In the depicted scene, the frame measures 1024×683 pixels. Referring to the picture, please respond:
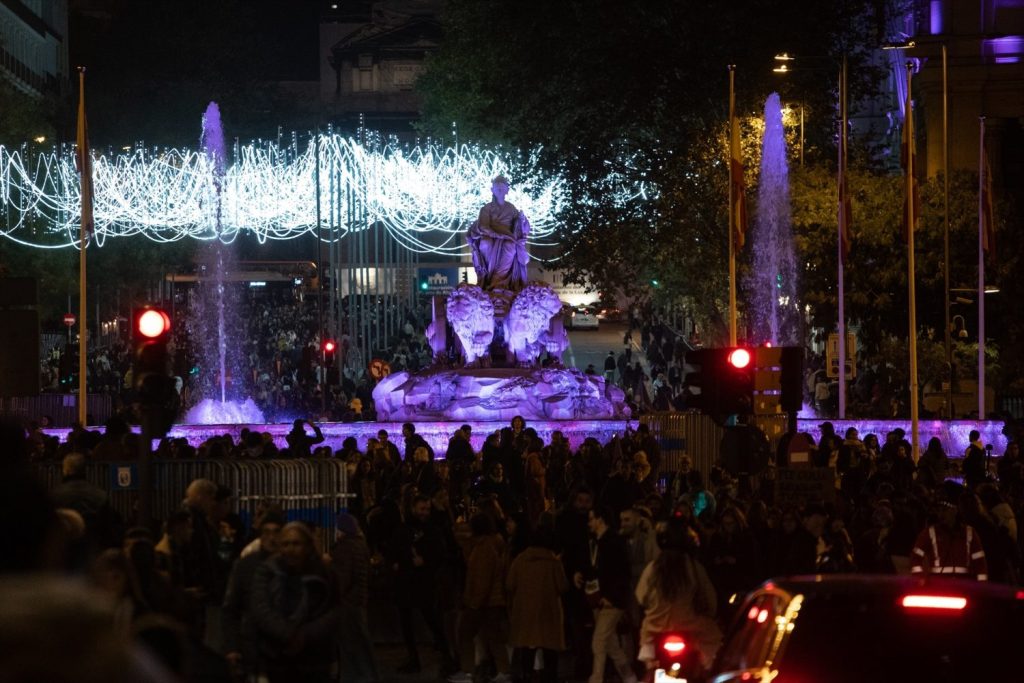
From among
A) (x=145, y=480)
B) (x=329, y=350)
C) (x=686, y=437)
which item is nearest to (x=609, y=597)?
(x=145, y=480)

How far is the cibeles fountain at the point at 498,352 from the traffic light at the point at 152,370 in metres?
21.1

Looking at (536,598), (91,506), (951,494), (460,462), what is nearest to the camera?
(91,506)

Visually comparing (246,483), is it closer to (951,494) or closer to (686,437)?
(951,494)

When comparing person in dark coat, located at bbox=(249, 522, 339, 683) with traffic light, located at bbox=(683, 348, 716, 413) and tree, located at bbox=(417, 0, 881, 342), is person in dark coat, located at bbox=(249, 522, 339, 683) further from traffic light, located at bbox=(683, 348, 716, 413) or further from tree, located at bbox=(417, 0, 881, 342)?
tree, located at bbox=(417, 0, 881, 342)

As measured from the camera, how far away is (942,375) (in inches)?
1560

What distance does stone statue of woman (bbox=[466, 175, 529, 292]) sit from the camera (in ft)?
113

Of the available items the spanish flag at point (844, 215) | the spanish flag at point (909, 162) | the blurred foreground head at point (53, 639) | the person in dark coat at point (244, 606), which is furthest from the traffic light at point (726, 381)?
the spanish flag at point (844, 215)

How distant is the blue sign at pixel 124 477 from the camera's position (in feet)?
49.1

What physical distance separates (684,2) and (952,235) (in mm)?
8139

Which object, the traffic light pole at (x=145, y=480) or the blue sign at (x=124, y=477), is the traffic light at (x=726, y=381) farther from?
the traffic light pole at (x=145, y=480)

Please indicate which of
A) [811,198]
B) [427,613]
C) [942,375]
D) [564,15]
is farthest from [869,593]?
Answer: [564,15]

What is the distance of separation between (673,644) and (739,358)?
5933 mm

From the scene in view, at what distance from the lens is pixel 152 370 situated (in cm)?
1224

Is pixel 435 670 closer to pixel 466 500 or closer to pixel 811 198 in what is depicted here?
pixel 466 500
